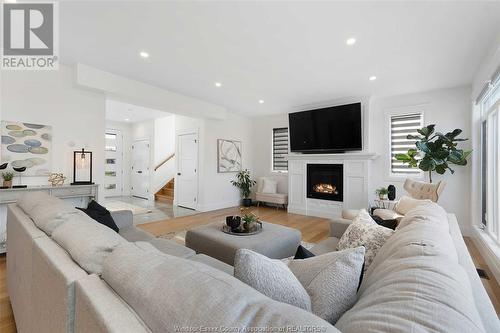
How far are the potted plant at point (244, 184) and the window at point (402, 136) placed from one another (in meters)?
3.54

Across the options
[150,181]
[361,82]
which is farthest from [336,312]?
[150,181]

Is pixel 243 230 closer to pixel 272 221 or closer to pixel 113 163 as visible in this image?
pixel 272 221

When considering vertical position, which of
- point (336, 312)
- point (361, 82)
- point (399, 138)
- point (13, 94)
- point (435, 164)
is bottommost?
point (336, 312)

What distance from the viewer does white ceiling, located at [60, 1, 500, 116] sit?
85.4 inches

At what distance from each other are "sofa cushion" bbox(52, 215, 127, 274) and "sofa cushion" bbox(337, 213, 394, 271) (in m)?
1.44

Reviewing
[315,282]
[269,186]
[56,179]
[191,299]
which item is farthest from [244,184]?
[191,299]

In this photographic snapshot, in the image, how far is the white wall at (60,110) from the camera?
313cm

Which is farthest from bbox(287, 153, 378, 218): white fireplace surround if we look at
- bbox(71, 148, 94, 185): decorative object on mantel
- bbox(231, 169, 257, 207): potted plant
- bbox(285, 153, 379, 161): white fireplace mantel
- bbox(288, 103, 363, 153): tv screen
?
bbox(71, 148, 94, 185): decorative object on mantel

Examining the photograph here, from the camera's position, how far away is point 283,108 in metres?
5.88

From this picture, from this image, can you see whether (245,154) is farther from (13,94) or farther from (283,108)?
(13,94)

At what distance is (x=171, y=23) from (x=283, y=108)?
12.7 feet

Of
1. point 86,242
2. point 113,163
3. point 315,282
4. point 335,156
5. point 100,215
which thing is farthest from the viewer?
point 113,163

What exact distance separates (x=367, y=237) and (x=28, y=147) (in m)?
4.34

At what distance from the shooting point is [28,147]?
3232 millimetres
